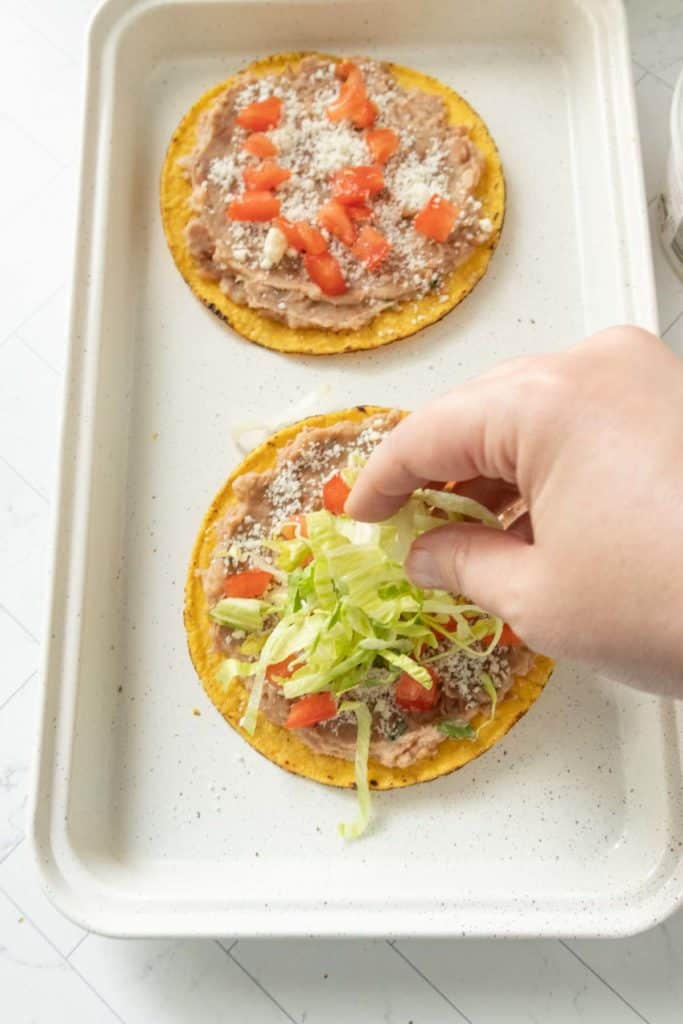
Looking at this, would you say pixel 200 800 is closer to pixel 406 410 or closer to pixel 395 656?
pixel 395 656

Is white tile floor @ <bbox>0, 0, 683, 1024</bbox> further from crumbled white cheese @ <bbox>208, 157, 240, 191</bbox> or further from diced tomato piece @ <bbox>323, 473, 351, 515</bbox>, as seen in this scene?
diced tomato piece @ <bbox>323, 473, 351, 515</bbox>

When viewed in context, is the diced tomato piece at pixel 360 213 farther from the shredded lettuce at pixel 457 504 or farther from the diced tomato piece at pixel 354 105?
the shredded lettuce at pixel 457 504

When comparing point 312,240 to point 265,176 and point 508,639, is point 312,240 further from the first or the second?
point 508,639

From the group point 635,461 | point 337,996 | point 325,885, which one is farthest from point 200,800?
point 635,461

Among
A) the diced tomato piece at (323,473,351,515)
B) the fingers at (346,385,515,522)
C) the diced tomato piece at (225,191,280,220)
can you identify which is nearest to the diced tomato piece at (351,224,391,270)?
the diced tomato piece at (225,191,280,220)

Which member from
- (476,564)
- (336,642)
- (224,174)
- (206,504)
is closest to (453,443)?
(476,564)

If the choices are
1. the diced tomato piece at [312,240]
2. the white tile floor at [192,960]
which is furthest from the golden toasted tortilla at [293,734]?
the diced tomato piece at [312,240]
